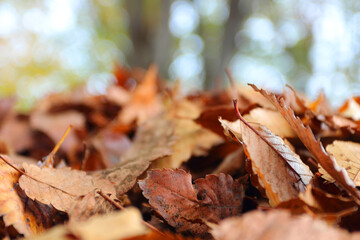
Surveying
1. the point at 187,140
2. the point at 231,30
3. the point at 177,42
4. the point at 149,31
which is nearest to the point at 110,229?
the point at 187,140

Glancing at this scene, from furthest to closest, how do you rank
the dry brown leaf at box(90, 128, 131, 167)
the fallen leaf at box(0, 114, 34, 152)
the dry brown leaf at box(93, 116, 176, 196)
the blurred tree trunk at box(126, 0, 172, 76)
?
the blurred tree trunk at box(126, 0, 172, 76), the fallen leaf at box(0, 114, 34, 152), the dry brown leaf at box(90, 128, 131, 167), the dry brown leaf at box(93, 116, 176, 196)

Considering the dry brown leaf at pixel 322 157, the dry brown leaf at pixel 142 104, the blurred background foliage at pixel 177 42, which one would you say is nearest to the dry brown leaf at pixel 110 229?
the dry brown leaf at pixel 322 157

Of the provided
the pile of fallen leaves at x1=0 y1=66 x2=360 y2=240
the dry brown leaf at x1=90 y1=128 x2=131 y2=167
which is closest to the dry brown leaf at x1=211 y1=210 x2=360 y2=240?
the pile of fallen leaves at x1=0 y1=66 x2=360 y2=240

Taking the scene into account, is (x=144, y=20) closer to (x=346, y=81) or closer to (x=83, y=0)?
(x=346, y=81)

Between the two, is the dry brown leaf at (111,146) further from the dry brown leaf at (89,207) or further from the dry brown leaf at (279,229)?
the dry brown leaf at (279,229)

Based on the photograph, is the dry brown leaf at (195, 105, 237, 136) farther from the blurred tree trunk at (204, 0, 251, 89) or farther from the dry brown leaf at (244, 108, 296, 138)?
the blurred tree trunk at (204, 0, 251, 89)

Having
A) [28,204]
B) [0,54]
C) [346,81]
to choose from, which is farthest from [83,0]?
[28,204]

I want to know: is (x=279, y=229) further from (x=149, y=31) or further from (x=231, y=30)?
(x=231, y=30)
